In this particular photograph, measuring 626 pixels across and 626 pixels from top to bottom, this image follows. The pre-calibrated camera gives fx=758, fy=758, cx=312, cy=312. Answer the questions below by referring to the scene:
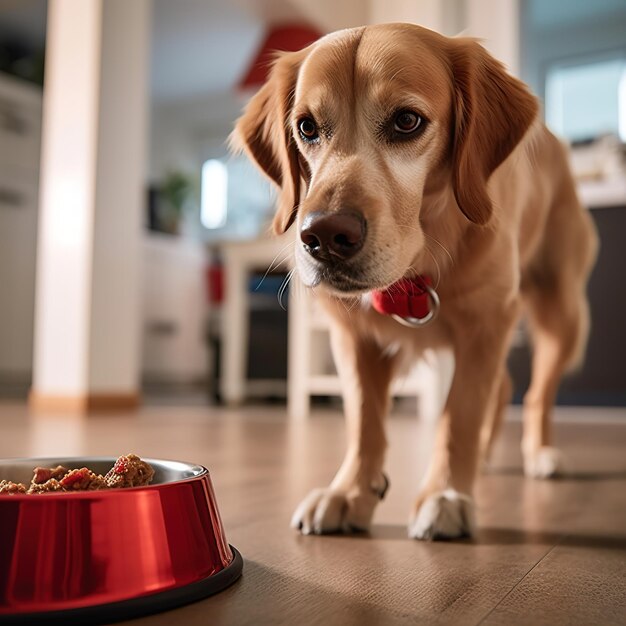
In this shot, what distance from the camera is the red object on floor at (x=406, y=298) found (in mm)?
1111

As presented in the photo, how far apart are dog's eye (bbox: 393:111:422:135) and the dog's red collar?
0.21m

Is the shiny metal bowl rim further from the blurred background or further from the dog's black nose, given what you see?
the blurred background

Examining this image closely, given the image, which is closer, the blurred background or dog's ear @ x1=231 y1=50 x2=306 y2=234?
dog's ear @ x1=231 y1=50 x2=306 y2=234

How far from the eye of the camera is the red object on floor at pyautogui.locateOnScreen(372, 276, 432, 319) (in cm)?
111

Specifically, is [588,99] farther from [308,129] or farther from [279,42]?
[308,129]

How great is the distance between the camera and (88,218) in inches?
144

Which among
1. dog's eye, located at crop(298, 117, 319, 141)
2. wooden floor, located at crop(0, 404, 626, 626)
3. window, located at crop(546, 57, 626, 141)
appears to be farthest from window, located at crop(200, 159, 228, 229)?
dog's eye, located at crop(298, 117, 319, 141)

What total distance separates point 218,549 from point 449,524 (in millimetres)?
387

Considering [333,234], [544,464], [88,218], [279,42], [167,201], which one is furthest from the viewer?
[167,201]

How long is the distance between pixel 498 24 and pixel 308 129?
3886 mm

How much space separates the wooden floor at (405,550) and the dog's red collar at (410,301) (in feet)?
1.03

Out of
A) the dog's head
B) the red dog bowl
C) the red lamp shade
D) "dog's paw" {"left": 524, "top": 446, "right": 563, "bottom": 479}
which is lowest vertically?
"dog's paw" {"left": 524, "top": 446, "right": 563, "bottom": 479}

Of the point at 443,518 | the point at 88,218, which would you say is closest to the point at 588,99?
the point at 88,218

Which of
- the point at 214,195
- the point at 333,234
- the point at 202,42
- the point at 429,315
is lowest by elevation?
the point at 429,315
